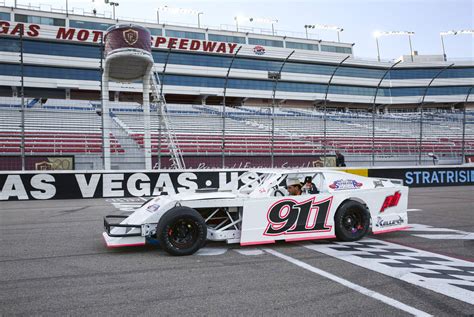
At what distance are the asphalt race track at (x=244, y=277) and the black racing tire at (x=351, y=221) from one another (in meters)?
0.16

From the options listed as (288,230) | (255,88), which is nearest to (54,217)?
(288,230)

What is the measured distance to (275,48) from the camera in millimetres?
50969

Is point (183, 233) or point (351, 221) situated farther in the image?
point (351, 221)

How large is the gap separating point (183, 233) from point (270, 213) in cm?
133

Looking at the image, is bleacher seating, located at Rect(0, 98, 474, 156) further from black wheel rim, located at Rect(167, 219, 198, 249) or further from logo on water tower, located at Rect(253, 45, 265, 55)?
logo on water tower, located at Rect(253, 45, 265, 55)

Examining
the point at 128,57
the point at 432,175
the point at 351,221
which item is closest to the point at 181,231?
the point at 351,221

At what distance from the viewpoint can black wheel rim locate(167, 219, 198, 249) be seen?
537 centimetres

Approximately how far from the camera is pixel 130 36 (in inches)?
602

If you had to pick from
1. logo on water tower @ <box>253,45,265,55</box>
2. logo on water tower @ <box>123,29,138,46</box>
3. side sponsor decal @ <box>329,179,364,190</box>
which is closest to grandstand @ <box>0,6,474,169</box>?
logo on water tower @ <box>253,45,265,55</box>

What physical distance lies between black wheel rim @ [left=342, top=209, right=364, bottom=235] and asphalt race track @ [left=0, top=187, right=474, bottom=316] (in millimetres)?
232

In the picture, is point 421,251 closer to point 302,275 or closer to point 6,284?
point 302,275

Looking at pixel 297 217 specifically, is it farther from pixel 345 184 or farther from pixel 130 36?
pixel 130 36

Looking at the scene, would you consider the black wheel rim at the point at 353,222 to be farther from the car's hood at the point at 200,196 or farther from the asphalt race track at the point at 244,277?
the car's hood at the point at 200,196

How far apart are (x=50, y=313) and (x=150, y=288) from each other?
3.17 ft
